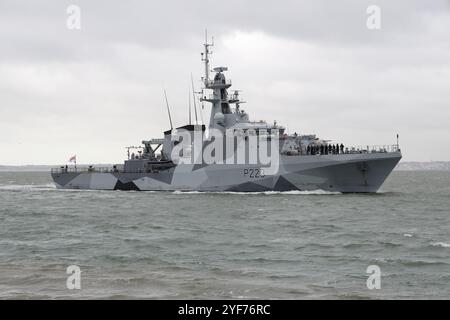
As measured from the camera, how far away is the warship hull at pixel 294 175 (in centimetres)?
3747

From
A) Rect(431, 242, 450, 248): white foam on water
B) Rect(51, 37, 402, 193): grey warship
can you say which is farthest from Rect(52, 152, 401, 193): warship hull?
Rect(431, 242, 450, 248): white foam on water

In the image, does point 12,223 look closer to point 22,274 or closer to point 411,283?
point 22,274

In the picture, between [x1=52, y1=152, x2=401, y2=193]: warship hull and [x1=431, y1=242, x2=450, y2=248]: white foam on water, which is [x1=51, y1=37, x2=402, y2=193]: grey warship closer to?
[x1=52, y1=152, x2=401, y2=193]: warship hull

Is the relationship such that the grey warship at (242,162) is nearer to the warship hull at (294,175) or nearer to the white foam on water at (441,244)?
the warship hull at (294,175)

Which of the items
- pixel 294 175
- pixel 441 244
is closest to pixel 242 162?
pixel 294 175

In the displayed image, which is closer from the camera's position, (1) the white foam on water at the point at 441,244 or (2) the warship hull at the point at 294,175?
Answer: (1) the white foam on water at the point at 441,244

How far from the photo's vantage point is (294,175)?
128ft

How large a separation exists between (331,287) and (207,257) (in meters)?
4.93

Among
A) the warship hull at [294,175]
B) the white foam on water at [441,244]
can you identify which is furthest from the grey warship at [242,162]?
the white foam on water at [441,244]

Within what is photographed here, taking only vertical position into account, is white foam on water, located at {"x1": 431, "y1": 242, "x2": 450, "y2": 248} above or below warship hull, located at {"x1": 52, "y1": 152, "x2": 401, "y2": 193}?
below

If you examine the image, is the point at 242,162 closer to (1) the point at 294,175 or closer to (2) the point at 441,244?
(1) the point at 294,175

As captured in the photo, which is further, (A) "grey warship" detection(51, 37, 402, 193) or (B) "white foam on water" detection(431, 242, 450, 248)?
(A) "grey warship" detection(51, 37, 402, 193)

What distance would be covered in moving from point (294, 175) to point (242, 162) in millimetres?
3934

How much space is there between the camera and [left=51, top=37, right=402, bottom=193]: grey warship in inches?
1499
